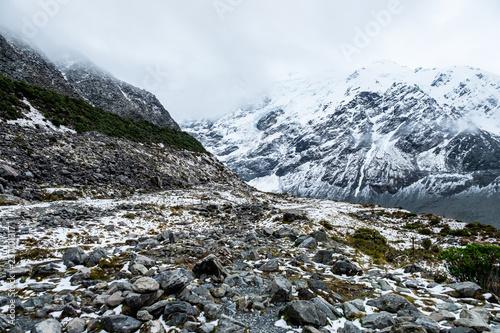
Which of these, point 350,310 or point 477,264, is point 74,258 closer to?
point 350,310

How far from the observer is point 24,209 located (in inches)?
640

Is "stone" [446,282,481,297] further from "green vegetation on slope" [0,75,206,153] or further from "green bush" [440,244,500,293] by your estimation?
"green vegetation on slope" [0,75,206,153]

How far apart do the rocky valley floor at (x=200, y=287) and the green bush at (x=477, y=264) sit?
80cm

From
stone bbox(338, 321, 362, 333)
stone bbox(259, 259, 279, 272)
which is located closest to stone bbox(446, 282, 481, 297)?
stone bbox(338, 321, 362, 333)

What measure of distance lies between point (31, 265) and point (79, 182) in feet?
64.1

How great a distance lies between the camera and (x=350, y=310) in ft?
24.2

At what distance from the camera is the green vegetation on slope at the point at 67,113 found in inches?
1291

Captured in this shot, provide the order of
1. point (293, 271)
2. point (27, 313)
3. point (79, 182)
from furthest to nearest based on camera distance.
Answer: point (79, 182)
point (293, 271)
point (27, 313)

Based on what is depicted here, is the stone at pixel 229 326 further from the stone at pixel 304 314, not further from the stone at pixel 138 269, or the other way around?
the stone at pixel 138 269

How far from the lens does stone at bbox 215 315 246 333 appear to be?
6.09 metres

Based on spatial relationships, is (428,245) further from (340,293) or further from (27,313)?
(27,313)

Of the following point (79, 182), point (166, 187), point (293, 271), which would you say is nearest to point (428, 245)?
point (293, 271)

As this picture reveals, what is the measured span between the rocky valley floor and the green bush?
80cm

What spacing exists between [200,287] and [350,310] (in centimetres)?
453
